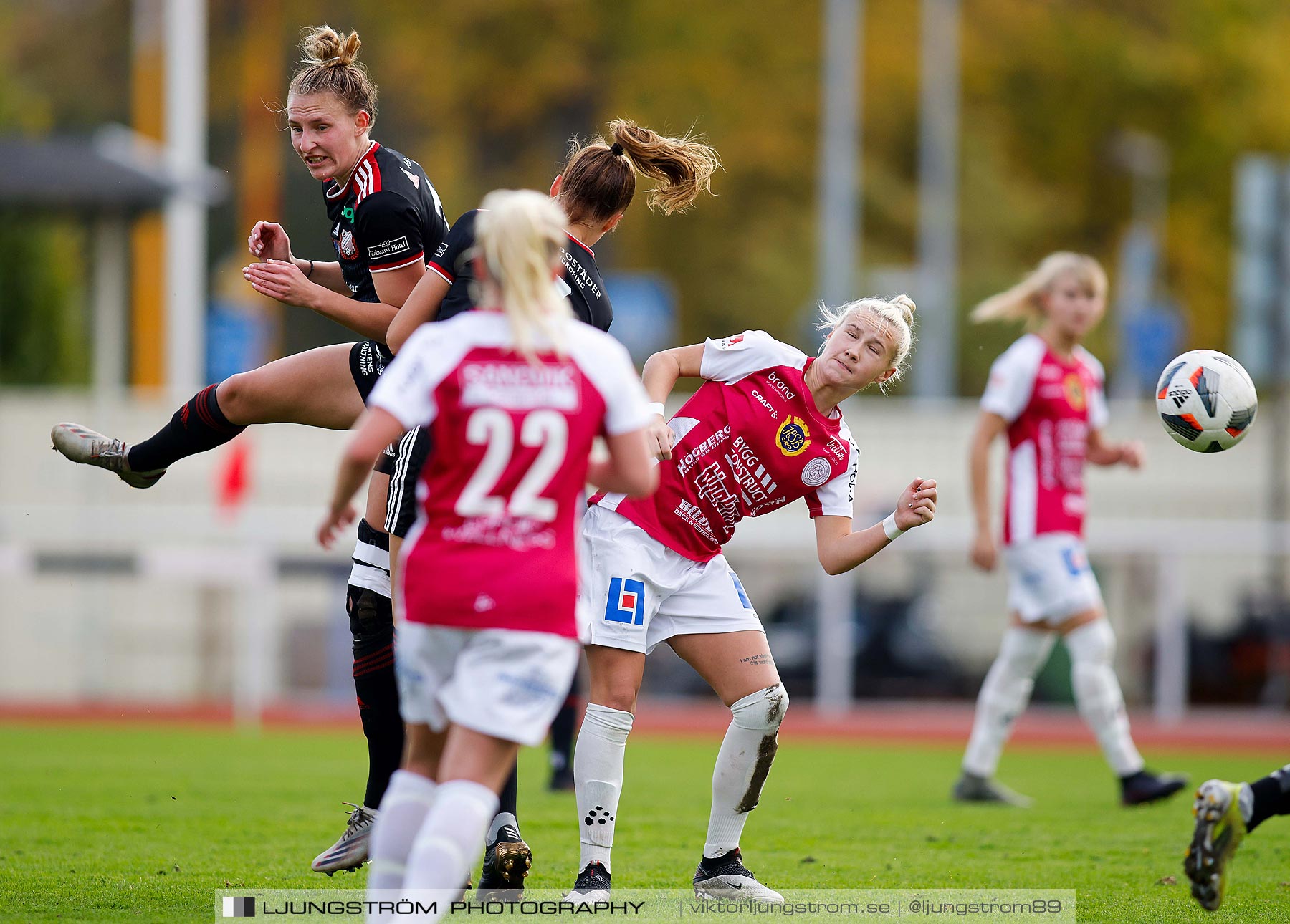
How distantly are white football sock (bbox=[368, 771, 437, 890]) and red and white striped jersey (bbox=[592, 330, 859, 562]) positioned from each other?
5.08 feet

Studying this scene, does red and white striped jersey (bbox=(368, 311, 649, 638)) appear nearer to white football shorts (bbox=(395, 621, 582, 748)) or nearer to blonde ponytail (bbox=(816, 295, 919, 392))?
white football shorts (bbox=(395, 621, 582, 748))

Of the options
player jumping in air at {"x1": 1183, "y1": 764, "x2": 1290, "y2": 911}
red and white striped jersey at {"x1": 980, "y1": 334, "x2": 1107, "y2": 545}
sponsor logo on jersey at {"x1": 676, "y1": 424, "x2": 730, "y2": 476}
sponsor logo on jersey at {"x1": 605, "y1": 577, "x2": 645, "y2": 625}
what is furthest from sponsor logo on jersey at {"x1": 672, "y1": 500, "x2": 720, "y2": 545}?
red and white striped jersey at {"x1": 980, "y1": 334, "x2": 1107, "y2": 545}

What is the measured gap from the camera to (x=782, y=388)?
213 inches

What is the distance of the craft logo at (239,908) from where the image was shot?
468 cm

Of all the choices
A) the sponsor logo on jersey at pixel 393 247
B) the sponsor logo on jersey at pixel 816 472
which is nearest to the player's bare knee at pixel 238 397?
the sponsor logo on jersey at pixel 393 247

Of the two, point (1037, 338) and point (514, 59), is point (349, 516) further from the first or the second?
point (514, 59)

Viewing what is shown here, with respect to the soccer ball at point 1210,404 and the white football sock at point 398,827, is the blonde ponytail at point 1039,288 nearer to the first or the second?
the soccer ball at point 1210,404

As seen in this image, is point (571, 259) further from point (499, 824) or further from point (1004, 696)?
point (1004, 696)

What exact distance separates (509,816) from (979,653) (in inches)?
432

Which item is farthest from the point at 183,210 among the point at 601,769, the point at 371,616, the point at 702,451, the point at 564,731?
the point at 601,769

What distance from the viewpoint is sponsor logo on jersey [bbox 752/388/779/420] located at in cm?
536

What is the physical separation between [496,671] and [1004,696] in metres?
4.91

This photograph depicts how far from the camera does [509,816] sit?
5.24 m

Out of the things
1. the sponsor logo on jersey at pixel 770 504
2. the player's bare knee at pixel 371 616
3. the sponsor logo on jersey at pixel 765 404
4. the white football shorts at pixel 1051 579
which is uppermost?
the sponsor logo on jersey at pixel 765 404
